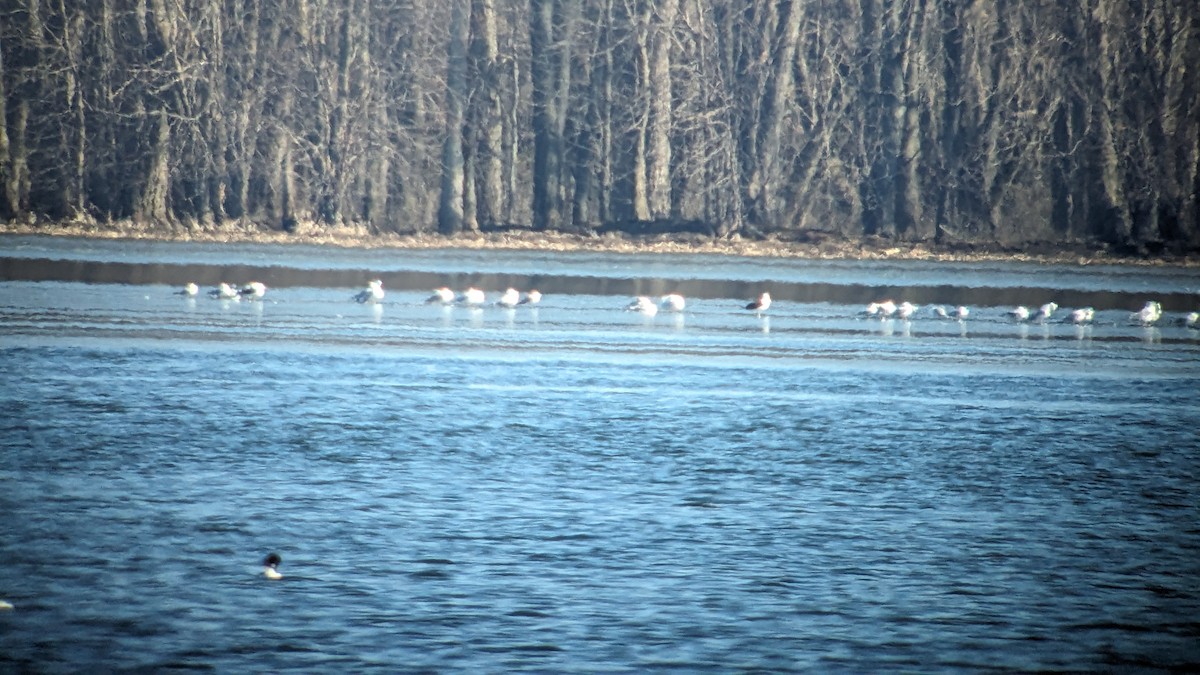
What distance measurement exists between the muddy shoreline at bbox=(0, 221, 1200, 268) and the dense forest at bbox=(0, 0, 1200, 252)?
24.4 inches

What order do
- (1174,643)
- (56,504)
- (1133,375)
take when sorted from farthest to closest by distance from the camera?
1. (1133,375)
2. (56,504)
3. (1174,643)

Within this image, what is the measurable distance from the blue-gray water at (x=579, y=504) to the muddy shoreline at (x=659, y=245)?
24435 millimetres

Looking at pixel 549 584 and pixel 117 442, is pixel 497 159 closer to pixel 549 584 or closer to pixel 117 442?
pixel 117 442

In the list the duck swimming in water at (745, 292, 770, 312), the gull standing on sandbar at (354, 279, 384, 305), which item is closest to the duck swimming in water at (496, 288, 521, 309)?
the gull standing on sandbar at (354, 279, 384, 305)

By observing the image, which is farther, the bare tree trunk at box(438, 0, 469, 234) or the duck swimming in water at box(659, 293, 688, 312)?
the bare tree trunk at box(438, 0, 469, 234)

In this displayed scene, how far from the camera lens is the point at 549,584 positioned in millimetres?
8477

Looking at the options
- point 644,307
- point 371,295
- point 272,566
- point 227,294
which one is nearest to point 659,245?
point 644,307

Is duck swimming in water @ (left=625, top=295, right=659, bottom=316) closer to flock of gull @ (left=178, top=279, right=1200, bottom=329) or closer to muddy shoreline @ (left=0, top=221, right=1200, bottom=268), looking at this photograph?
flock of gull @ (left=178, top=279, right=1200, bottom=329)

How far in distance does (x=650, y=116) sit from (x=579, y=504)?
132 feet

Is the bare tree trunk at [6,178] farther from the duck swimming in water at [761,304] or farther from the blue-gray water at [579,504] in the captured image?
the duck swimming in water at [761,304]

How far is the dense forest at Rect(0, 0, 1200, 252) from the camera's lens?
158ft

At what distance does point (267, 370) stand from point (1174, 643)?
37.0ft

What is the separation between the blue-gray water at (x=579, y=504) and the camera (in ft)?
25.1

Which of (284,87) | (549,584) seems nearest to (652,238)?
(284,87)
